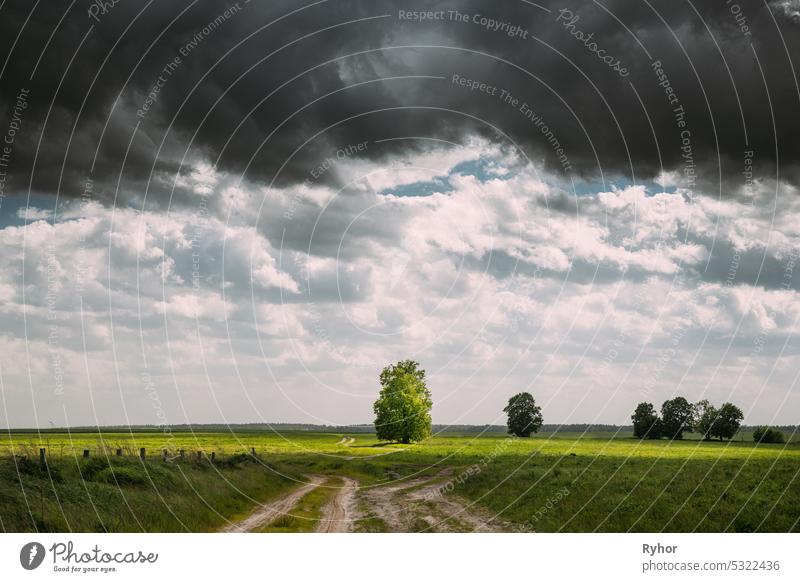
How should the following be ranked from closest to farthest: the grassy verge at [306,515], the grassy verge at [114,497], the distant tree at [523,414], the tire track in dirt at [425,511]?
the grassy verge at [114,497] → the grassy verge at [306,515] → the tire track in dirt at [425,511] → the distant tree at [523,414]

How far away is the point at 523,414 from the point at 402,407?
1482 inches

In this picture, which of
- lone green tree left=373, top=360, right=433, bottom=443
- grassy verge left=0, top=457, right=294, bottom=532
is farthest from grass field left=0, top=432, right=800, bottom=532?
lone green tree left=373, top=360, right=433, bottom=443

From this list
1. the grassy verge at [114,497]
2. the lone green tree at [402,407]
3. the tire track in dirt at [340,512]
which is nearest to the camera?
the grassy verge at [114,497]

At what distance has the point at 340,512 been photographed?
95.0ft

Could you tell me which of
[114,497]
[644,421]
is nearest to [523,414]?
[644,421]

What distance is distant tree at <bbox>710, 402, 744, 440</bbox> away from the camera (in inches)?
3750

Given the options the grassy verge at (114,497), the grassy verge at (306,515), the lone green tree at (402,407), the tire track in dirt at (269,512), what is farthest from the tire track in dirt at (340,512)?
the lone green tree at (402,407)

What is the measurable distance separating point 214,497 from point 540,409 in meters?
87.5

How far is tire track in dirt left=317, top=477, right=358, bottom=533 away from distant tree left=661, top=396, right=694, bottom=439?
73866mm

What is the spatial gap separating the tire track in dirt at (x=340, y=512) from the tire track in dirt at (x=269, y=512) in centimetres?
191

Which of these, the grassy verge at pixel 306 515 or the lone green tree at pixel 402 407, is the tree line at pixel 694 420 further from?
the grassy verge at pixel 306 515

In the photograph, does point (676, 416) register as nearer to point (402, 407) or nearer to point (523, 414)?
point (523, 414)

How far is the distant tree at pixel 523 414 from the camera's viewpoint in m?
107

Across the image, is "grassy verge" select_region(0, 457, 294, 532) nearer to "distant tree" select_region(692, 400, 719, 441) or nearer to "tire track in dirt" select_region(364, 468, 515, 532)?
"tire track in dirt" select_region(364, 468, 515, 532)
